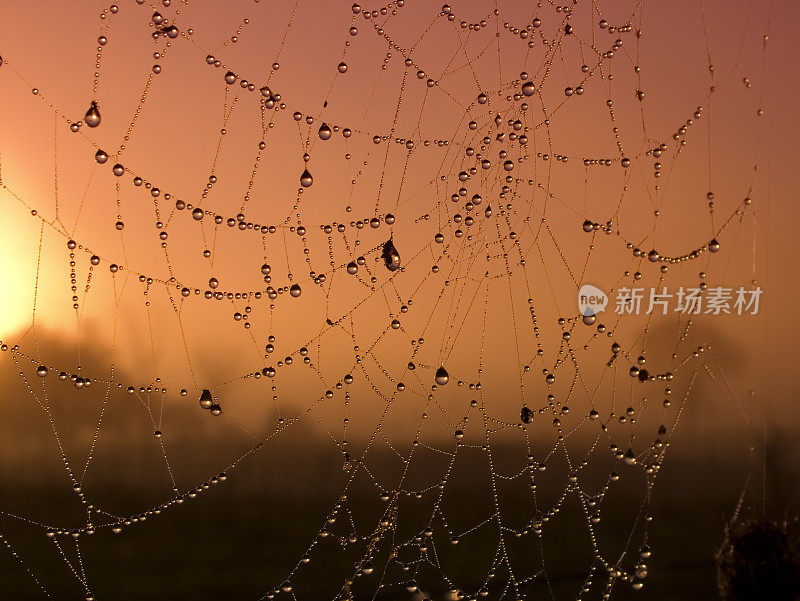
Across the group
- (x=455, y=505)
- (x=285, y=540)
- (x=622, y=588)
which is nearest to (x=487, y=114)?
(x=455, y=505)

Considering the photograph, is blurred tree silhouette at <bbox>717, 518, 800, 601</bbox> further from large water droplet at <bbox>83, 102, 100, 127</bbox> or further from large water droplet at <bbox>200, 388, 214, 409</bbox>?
large water droplet at <bbox>83, 102, 100, 127</bbox>

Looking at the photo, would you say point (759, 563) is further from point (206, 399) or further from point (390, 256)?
point (206, 399)

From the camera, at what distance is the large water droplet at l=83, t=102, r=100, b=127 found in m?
1.66

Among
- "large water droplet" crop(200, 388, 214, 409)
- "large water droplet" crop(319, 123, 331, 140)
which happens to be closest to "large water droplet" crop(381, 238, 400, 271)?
"large water droplet" crop(319, 123, 331, 140)

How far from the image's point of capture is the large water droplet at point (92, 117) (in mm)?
1655

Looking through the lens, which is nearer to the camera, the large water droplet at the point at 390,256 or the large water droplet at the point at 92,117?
the large water droplet at the point at 92,117

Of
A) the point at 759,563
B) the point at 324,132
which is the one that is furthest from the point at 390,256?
the point at 759,563

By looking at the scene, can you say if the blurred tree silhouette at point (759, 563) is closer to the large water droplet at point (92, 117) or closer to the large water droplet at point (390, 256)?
the large water droplet at point (390, 256)

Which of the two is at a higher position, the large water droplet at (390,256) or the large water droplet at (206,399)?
the large water droplet at (390,256)

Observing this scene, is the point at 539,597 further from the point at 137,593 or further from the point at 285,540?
the point at 137,593

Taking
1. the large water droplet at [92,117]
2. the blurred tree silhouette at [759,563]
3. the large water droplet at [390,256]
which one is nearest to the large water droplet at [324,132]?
the large water droplet at [390,256]

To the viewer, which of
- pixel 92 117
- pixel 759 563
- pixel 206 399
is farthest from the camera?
pixel 759 563

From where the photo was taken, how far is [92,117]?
1.66 metres

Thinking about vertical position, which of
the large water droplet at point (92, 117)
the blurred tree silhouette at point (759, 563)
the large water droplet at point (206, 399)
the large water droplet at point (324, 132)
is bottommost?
the blurred tree silhouette at point (759, 563)
